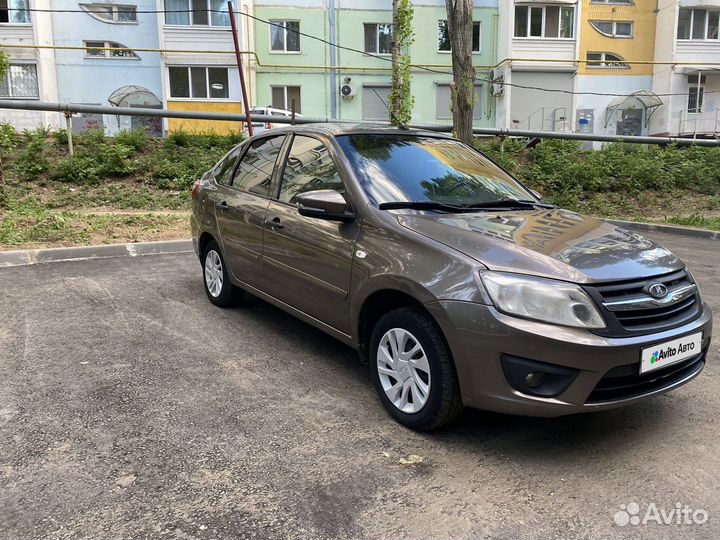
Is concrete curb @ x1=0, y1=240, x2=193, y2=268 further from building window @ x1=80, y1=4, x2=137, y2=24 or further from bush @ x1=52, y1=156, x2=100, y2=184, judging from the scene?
building window @ x1=80, y1=4, x2=137, y2=24

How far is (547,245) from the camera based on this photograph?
3.03 metres

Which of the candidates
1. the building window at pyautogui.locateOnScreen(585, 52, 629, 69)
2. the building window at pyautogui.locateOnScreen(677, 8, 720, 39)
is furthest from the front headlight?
the building window at pyautogui.locateOnScreen(677, 8, 720, 39)

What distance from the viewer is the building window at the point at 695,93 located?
30.5 metres

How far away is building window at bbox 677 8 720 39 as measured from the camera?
3025 centimetres

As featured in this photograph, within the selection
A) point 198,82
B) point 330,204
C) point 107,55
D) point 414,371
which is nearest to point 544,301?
point 414,371

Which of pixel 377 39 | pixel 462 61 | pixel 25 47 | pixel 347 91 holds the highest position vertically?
pixel 377 39

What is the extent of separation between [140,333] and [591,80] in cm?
3092

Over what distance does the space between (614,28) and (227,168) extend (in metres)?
31.7

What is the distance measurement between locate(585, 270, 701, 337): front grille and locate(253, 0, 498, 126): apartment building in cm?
2623

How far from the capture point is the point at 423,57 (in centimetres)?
2942

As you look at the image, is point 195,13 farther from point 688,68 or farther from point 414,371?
point 414,371

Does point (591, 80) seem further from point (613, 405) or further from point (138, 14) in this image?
point (613, 405)

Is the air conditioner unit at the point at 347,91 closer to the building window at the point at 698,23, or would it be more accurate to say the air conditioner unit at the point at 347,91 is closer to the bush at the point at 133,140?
the bush at the point at 133,140

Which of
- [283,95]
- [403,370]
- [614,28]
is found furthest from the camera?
[614,28]
